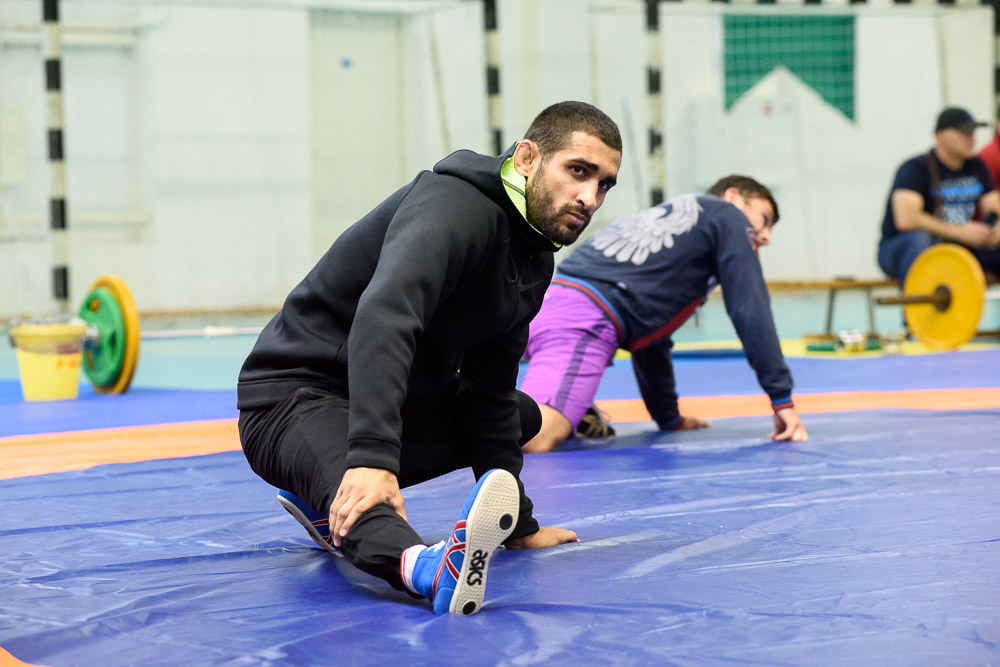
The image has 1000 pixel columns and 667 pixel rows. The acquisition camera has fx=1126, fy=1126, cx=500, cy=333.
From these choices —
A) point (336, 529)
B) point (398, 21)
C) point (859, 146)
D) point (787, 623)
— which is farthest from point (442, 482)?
point (859, 146)

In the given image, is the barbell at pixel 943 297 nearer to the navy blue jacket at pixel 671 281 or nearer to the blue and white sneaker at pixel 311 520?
the navy blue jacket at pixel 671 281

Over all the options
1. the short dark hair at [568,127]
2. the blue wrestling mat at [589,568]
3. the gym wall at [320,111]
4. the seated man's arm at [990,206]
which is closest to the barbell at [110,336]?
the blue wrestling mat at [589,568]

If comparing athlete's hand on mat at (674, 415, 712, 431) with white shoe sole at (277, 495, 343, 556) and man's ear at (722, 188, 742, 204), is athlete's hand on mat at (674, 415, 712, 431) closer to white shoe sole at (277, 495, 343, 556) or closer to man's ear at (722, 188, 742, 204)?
man's ear at (722, 188, 742, 204)

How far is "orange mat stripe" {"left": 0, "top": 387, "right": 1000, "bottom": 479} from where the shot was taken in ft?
8.99

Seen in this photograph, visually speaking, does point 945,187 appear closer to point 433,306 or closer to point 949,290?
point 949,290

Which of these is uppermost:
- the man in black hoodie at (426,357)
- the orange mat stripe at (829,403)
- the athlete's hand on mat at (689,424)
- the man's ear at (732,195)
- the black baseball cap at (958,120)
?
the black baseball cap at (958,120)

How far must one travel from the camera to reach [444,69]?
9195 mm

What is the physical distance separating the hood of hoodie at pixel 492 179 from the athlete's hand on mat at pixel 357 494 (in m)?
0.45

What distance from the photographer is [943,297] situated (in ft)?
17.7

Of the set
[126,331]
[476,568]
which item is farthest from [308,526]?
[126,331]

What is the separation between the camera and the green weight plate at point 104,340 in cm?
431

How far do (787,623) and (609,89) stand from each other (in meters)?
8.87

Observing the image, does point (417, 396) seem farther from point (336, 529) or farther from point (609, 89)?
point (609, 89)

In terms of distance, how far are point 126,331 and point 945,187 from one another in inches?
161
